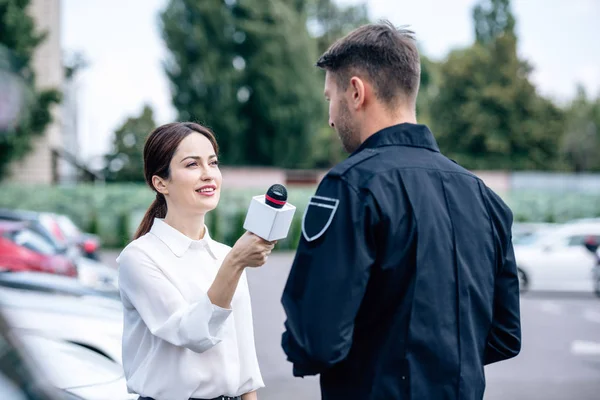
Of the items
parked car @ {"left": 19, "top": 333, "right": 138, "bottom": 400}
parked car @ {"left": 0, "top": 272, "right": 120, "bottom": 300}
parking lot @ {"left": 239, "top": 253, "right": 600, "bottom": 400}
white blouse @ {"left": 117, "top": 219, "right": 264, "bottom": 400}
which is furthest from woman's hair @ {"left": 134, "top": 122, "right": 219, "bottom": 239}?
parking lot @ {"left": 239, "top": 253, "right": 600, "bottom": 400}

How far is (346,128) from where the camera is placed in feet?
7.13

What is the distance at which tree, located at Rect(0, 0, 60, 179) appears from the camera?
28.5 meters

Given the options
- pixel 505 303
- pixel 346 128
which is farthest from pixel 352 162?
pixel 505 303

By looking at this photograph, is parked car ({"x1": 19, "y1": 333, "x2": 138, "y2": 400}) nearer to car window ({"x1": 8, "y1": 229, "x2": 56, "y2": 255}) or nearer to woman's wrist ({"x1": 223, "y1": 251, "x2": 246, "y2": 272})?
woman's wrist ({"x1": 223, "y1": 251, "x2": 246, "y2": 272})

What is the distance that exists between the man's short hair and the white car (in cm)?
1468

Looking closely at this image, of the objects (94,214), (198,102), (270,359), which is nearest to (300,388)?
(270,359)

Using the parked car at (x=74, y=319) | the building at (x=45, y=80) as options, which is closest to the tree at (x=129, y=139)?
the building at (x=45, y=80)

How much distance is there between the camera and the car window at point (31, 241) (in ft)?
30.3

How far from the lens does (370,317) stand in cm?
199

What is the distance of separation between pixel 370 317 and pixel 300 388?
5.40m

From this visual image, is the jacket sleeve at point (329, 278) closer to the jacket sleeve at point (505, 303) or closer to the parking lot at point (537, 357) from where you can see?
the jacket sleeve at point (505, 303)

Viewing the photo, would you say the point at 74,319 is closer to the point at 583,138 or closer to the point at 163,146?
the point at 163,146

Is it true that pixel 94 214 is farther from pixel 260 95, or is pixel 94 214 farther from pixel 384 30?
pixel 384 30

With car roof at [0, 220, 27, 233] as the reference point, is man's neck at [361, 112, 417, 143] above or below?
above
